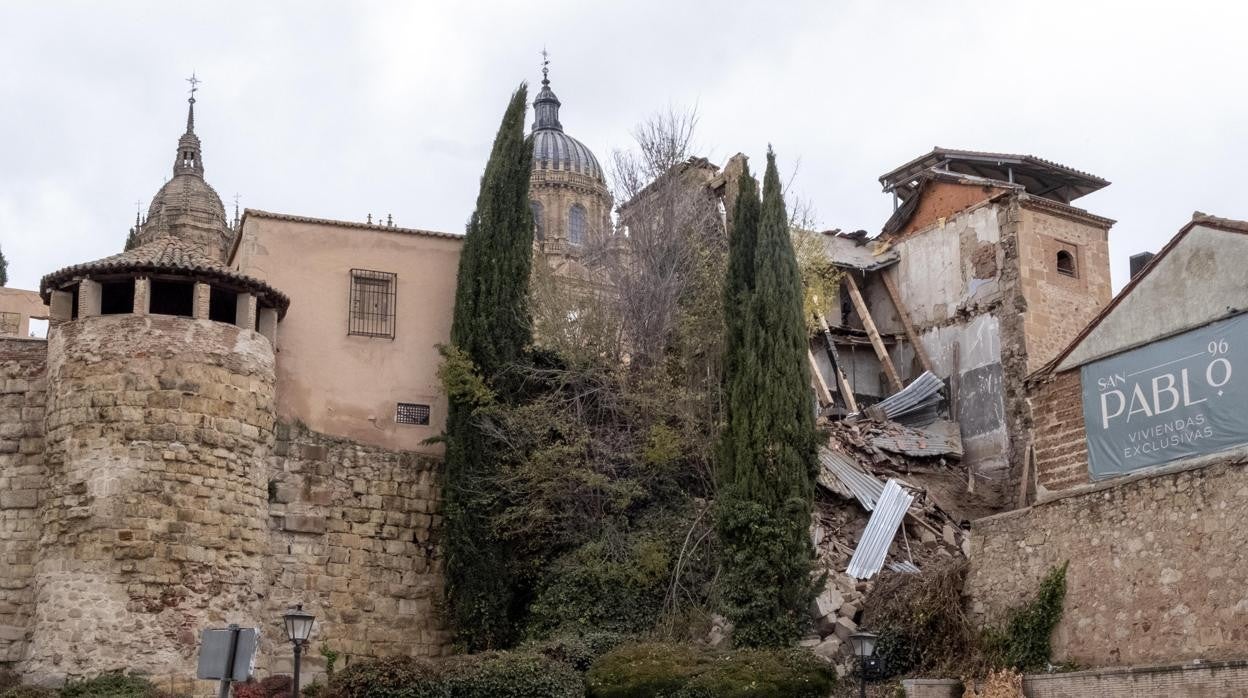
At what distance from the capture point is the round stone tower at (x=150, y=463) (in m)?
22.7

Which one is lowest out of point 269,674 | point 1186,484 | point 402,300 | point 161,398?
point 269,674

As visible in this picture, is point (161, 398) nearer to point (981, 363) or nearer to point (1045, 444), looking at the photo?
point (1045, 444)

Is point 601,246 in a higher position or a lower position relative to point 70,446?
higher

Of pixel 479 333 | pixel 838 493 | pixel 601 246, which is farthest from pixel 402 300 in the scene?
pixel 838 493

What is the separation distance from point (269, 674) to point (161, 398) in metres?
4.57

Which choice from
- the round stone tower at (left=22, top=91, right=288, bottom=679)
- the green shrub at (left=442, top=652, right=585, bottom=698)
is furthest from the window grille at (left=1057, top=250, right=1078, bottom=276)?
the round stone tower at (left=22, top=91, right=288, bottom=679)

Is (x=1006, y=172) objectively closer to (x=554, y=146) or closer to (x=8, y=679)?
(x=8, y=679)

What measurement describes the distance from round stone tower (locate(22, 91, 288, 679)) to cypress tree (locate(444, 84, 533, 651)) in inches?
120

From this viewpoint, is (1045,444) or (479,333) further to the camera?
(479,333)

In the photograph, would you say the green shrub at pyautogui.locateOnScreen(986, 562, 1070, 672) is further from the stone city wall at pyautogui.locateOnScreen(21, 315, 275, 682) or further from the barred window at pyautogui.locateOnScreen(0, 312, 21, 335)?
the barred window at pyautogui.locateOnScreen(0, 312, 21, 335)

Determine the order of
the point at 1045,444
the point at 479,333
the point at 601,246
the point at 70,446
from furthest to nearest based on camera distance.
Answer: the point at 601,246, the point at 479,333, the point at 70,446, the point at 1045,444

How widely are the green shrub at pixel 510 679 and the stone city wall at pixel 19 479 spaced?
706cm

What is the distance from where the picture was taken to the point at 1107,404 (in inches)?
810

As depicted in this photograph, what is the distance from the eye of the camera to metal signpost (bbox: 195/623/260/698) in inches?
594
